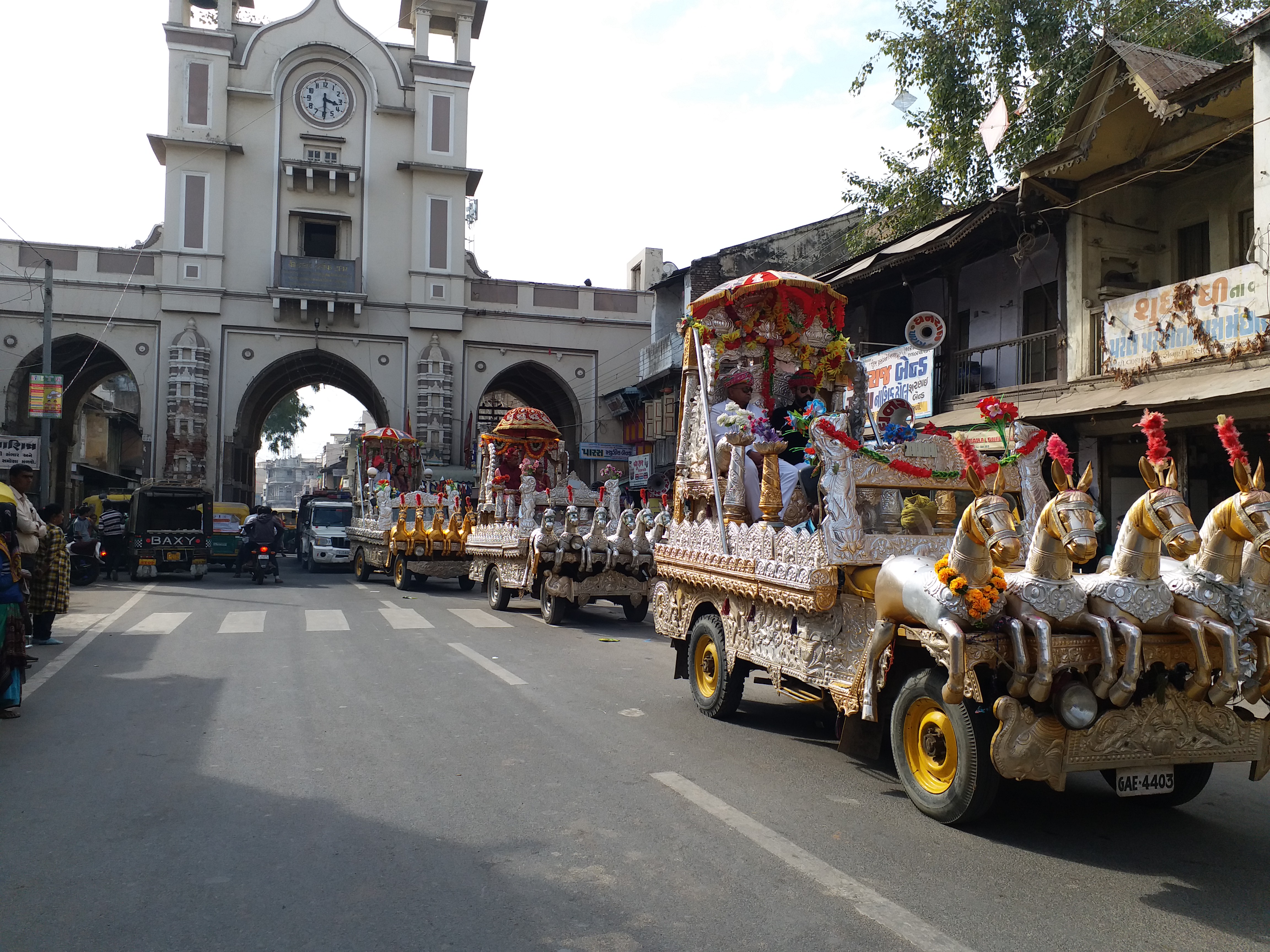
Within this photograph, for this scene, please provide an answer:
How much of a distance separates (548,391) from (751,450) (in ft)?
97.8

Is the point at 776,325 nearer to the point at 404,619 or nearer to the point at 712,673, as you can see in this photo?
the point at 712,673

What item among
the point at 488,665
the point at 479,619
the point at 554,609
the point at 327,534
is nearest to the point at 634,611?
the point at 554,609

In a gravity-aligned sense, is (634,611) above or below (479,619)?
above

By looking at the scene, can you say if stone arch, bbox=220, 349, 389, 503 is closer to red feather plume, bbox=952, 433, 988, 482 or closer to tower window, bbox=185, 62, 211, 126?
tower window, bbox=185, 62, 211, 126

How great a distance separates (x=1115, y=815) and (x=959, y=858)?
4.23ft

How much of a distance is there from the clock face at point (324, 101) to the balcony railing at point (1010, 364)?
25141 millimetres

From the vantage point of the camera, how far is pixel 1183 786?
498 centimetres

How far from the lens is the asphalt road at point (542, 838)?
3.54 m

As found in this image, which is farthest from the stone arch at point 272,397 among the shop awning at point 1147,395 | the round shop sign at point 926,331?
the shop awning at point 1147,395

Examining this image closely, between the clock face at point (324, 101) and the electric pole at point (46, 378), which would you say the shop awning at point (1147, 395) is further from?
the clock face at point (324, 101)

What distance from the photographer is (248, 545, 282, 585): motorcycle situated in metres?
20.2

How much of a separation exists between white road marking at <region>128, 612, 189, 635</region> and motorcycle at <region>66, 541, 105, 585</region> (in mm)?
5715

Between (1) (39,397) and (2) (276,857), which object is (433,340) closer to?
(1) (39,397)

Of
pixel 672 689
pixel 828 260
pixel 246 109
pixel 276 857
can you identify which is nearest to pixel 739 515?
pixel 672 689
